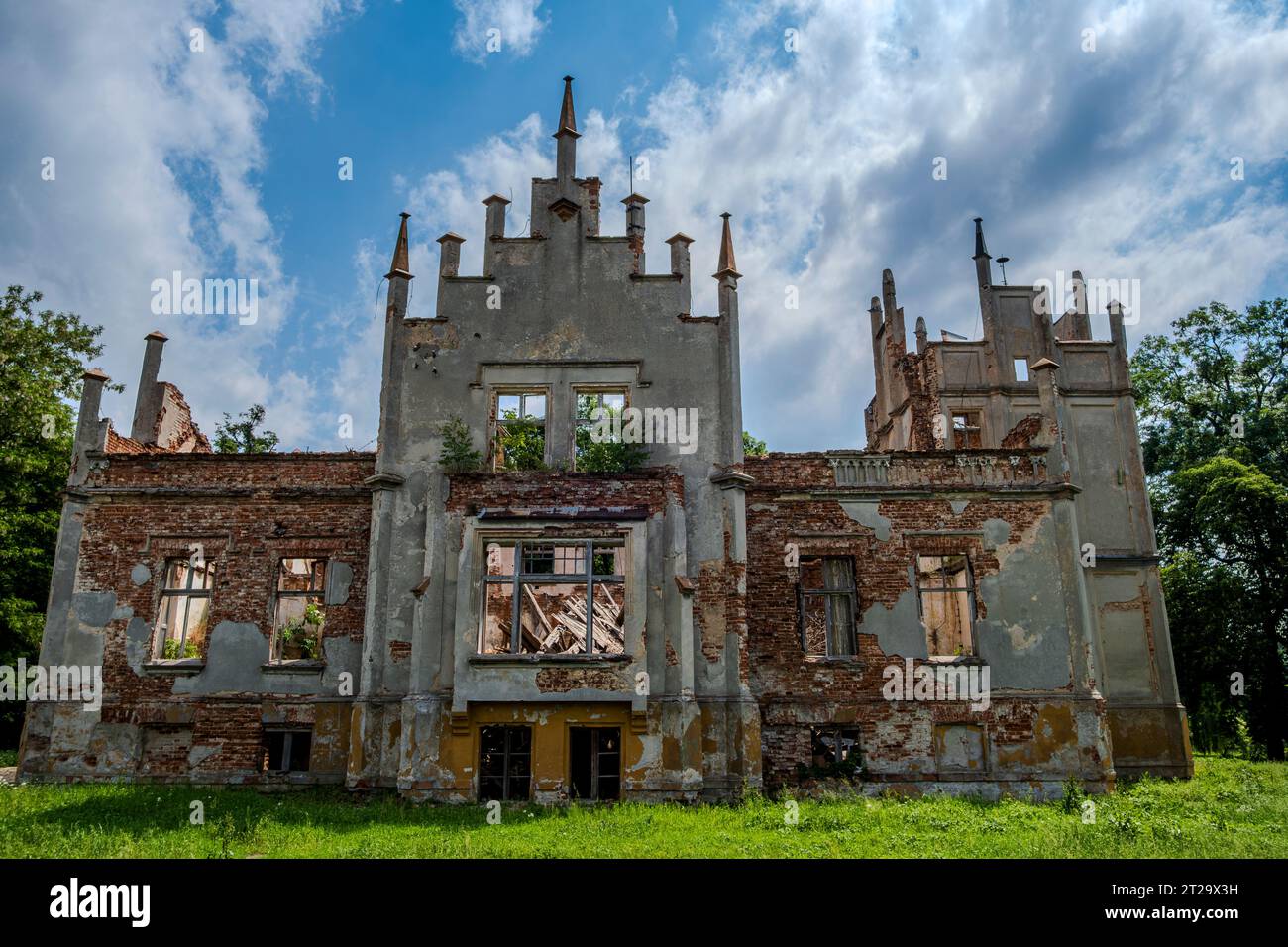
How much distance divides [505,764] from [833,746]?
5.76 m

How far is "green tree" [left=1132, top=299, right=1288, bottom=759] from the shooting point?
2383cm

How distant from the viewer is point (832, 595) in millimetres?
16531

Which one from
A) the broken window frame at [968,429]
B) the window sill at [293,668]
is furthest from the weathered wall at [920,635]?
the window sill at [293,668]

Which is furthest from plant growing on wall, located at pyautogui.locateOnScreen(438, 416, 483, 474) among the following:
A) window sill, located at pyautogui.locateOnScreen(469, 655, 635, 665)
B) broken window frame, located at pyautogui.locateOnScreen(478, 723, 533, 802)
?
broken window frame, located at pyautogui.locateOnScreen(478, 723, 533, 802)

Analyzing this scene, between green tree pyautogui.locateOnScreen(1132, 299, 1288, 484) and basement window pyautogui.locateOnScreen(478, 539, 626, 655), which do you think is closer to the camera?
basement window pyautogui.locateOnScreen(478, 539, 626, 655)

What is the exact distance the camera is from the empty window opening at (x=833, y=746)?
15438mm

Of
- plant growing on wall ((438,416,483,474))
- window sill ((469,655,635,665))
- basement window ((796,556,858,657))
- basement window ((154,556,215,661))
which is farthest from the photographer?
basement window ((796,556,858,657))

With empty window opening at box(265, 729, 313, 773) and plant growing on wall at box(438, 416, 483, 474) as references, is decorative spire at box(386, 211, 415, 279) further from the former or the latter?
empty window opening at box(265, 729, 313, 773)

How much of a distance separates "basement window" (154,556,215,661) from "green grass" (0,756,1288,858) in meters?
3.08

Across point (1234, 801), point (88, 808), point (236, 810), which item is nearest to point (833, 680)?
point (1234, 801)

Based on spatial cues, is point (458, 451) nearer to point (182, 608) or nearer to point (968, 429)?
point (182, 608)

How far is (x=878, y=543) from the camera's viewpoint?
16438mm
